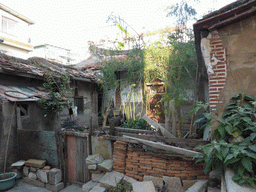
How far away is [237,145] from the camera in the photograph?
109 inches

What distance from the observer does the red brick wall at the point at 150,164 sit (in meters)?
3.73

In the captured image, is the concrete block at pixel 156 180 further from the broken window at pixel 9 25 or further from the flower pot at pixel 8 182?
the broken window at pixel 9 25

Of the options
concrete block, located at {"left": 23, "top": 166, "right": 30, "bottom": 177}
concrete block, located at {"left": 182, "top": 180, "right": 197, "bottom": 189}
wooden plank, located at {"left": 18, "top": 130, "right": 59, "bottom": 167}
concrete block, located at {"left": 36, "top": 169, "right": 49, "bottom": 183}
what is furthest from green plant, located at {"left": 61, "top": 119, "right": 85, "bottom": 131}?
concrete block, located at {"left": 182, "top": 180, "right": 197, "bottom": 189}

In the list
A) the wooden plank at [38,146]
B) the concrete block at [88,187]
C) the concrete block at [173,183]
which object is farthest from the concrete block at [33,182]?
the concrete block at [173,183]

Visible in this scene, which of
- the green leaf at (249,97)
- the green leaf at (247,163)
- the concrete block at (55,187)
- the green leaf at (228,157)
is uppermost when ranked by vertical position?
the green leaf at (249,97)

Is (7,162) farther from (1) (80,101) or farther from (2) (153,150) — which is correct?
(1) (80,101)

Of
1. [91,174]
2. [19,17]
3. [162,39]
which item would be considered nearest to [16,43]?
[19,17]

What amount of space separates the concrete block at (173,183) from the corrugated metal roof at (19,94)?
15.5ft

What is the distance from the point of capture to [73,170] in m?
5.29

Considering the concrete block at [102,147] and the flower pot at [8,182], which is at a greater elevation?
the concrete block at [102,147]

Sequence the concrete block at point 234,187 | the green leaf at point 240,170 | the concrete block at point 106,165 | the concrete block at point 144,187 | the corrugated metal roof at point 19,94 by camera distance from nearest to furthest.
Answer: the concrete block at point 234,187, the green leaf at point 240,170, the concrete block at point 144,187, the concrete block at point 106,165, the corrugated metal roof at point 19,94

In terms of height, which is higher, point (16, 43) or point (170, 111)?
point (16, 43)

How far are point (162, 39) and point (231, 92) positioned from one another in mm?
3997

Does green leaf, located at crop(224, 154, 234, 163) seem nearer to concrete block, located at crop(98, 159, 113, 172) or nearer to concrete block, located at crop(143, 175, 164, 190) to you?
concrete block, located at crop(143, 175, 164, 190)
